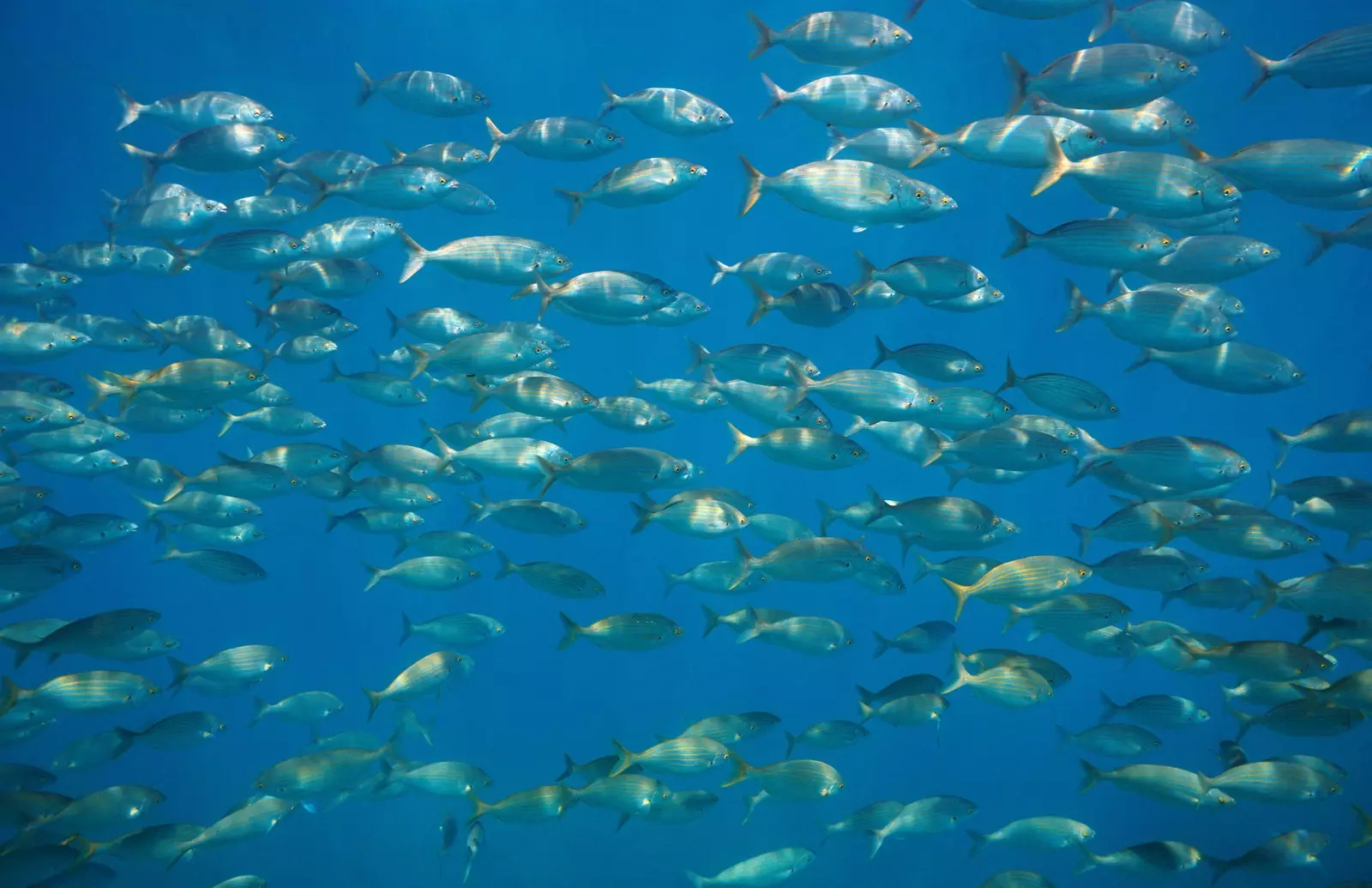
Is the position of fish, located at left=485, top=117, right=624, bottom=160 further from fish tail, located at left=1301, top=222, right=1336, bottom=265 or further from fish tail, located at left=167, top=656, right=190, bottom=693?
fish tail, located at left=167, top=656, right=190, bottom=693


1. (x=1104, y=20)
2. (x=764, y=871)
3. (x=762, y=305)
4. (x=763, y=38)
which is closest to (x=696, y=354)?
(x=762, y=305)

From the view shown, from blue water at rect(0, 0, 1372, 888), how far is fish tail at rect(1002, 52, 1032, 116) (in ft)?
23.0

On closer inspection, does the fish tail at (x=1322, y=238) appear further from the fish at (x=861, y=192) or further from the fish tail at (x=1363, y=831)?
the fish tail at (x=1363, y=831)

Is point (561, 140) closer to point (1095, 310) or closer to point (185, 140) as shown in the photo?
point (185, 140)

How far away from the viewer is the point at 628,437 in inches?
1065

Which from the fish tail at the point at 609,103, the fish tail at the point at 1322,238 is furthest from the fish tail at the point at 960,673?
the fish tail at the point at 609,103

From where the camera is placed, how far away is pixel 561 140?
5809mm

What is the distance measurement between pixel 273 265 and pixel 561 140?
2.44 meters

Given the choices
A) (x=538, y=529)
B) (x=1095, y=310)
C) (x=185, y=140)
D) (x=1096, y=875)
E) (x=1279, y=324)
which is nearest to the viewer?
(x=1095, y=310)

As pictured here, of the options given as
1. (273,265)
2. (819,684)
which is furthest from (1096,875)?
(273,265)

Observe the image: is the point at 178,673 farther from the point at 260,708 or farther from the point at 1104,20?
the point at 1104,20

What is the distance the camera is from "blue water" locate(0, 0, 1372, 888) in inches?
516

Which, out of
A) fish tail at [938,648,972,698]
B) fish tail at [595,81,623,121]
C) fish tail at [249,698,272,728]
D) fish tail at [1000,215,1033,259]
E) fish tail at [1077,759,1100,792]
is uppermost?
fish tail at [595,81,623,121]

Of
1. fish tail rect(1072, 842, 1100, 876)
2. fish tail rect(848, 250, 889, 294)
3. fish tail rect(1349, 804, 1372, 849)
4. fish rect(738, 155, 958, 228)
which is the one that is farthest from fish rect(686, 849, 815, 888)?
fish rect(738, 155, 958, 228)
